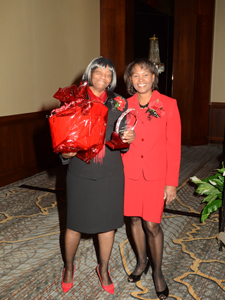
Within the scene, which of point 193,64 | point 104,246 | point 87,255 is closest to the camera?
point 104,246

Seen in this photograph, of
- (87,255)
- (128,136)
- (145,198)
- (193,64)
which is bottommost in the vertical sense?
(87,255)

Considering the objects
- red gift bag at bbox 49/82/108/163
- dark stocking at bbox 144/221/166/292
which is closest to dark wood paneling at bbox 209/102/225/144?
dark stocking at bbox 144/221/166/292

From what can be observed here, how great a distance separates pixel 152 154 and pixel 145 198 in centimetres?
27

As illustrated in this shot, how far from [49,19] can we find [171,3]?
171 inches

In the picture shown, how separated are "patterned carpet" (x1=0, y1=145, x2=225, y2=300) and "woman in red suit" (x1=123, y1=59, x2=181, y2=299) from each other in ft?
0.87

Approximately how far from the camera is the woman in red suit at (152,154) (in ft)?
6.18

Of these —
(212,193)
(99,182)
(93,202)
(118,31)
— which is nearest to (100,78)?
(99,182)

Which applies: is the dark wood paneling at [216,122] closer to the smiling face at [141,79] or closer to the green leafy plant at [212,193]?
the green leafy plant at [212,193]

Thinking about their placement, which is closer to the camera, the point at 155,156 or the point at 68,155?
the point at 68,155

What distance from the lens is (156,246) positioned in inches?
76.8

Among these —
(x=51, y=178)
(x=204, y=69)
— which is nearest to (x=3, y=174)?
(x=51, y=178)

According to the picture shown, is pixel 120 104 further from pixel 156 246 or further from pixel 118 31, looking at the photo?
pixel 118 31

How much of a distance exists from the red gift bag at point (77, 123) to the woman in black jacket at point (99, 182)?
0.17 meters

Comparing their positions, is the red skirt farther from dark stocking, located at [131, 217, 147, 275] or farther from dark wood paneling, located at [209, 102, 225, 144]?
dark wood paneling, located at [209, 102, 225, 144]
